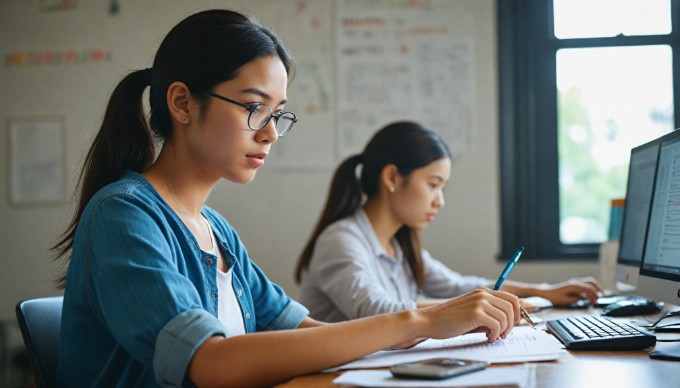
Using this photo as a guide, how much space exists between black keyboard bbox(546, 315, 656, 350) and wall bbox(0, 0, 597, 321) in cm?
192

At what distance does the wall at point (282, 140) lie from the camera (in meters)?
3.32

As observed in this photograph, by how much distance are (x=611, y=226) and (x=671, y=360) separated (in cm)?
160

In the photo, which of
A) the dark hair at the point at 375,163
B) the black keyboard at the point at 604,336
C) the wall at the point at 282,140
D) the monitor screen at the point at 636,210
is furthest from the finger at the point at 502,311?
the wall at the point at 282,140

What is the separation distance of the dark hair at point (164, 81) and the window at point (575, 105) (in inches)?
85.0

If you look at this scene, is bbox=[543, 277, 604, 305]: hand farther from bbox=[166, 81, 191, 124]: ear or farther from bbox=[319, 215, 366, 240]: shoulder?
bbox=[166, 81, 191, 124]: ear

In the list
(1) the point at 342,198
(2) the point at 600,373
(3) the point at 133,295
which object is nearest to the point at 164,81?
(3) the point at 133,295

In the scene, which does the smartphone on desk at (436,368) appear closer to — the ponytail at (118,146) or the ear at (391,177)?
the ponytail at (118,146)

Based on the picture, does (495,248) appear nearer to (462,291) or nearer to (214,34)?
(462,291)

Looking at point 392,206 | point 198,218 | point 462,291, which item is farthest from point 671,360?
point 462,291

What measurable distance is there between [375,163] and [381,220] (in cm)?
17

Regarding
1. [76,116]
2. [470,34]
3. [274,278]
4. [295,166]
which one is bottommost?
[274,278]

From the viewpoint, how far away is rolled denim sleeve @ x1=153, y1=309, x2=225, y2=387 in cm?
95

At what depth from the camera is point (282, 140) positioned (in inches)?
133

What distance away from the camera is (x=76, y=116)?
3.55 m
